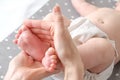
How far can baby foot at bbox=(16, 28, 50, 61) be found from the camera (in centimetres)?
88

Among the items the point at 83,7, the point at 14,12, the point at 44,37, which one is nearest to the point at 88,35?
the point at 44,37

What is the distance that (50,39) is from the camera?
0.89m

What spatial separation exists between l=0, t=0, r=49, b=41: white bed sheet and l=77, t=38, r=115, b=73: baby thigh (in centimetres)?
42

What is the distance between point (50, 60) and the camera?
0.80 meters

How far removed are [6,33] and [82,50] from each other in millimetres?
439

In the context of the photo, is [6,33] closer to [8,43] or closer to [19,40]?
[8,43]

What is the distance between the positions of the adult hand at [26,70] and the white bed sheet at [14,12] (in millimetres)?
343

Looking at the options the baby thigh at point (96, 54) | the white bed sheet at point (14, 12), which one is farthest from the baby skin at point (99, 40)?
the white bed sheet at point (14, 12)

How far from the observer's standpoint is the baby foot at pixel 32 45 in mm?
875

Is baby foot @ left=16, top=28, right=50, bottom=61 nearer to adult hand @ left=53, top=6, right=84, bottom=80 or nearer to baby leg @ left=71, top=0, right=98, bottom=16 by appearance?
adult hand @ left=53, top=6, right=84, bottom=80

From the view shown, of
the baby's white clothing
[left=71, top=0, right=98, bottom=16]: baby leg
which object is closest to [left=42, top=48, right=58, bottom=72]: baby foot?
the baby's white clothing

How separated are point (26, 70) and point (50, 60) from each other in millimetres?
89

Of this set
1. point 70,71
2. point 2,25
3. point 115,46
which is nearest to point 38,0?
point 2,25

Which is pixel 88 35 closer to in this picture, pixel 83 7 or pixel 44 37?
pixel 44 37
